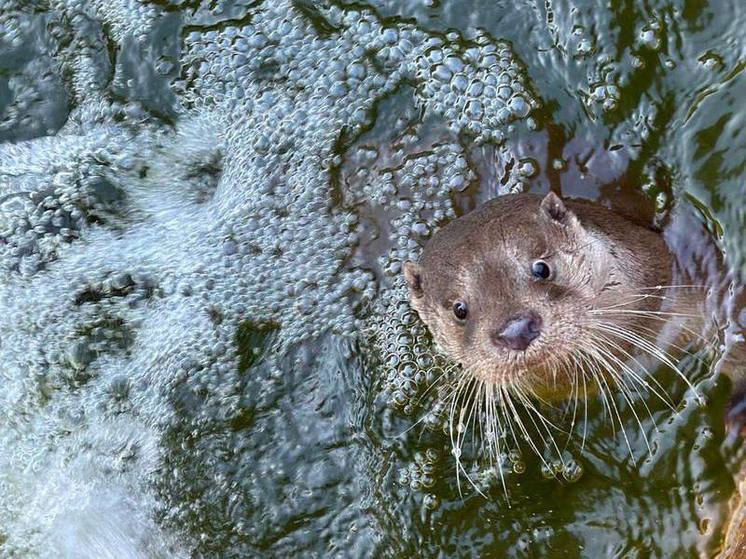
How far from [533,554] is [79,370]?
1879mm

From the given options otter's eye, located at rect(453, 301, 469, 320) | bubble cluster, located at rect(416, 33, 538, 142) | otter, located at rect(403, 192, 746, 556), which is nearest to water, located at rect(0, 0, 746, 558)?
bubble cluster, located at rect(416, 33, 538, 142)

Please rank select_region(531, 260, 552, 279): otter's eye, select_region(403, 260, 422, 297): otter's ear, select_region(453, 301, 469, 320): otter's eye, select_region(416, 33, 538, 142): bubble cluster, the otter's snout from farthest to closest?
1. select_region(416, 33, 538, 142): bubble cluster
2. select_region(403, 260, 422, 297): otter's ear
3. select_region(453, 301, 469, 320): otter's eye
4. select_region(531, 260, 552, 279): otter's eye
5. the otter's snout

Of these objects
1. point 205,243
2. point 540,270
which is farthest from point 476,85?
point 205,243

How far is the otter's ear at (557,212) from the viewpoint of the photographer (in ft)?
9.55

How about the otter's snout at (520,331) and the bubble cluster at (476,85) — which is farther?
the bubble cluster at (476,85)

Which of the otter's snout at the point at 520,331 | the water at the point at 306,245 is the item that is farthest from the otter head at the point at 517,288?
the water at the point at 306,245

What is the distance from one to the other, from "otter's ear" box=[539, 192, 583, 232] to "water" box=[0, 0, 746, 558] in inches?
14.1

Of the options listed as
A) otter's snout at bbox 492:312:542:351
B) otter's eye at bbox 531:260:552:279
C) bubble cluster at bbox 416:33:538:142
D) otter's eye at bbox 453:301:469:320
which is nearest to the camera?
otter's snout at bbox 492:312:542:351

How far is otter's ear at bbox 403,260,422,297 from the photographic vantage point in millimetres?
3090

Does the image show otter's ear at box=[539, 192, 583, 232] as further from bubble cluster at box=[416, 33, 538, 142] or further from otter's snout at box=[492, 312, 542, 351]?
bubble cluster at box=[416, 33, 538, 142]

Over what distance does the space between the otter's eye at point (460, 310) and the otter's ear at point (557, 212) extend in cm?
37

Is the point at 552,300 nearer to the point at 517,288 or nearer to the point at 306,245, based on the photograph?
the point at 517,288

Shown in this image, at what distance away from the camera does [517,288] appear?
2684 mm

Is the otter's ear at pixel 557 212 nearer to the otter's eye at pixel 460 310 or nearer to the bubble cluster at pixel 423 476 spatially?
the otter's eye at pixel 460 310
